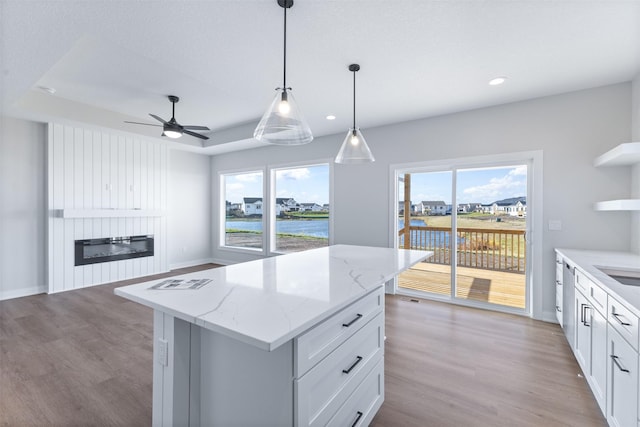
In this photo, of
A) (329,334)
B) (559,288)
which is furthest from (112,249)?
(559,288)

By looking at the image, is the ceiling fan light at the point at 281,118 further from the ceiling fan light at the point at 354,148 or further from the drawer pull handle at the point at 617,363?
the drawer pull handle at the point at 617,363

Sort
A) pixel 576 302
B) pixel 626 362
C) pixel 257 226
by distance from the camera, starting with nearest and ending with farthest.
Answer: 1. pixel 626 362
2. pixel 576 302
3. pixel 257 226

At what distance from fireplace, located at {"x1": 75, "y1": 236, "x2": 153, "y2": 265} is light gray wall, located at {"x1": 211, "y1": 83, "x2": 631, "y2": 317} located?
14.2ft

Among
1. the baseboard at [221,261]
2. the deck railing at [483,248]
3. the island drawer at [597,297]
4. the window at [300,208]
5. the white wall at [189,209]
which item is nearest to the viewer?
the island drawer at [597,297]

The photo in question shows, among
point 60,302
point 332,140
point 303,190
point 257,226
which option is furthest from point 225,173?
point 60,302

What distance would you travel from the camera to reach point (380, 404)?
69.9 inches

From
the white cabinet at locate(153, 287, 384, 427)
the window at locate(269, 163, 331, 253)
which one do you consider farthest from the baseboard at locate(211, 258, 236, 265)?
the white cabinet at locate(153, 287, 384, 427)

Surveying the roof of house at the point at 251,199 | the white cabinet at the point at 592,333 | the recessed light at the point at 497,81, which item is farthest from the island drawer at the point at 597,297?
the roof of house at the point at 251,199

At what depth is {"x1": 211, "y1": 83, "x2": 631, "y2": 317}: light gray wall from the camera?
2.93 meters

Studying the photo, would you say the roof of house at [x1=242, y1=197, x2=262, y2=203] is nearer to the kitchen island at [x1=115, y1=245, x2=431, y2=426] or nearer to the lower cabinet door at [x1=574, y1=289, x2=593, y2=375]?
the kitchen island at [x1=115, y1=245, x2=431, y2=426]

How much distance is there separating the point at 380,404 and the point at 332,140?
153 inches

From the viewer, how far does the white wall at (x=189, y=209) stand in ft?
19.5

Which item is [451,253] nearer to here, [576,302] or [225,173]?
[576,302]

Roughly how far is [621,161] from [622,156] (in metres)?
0.34
